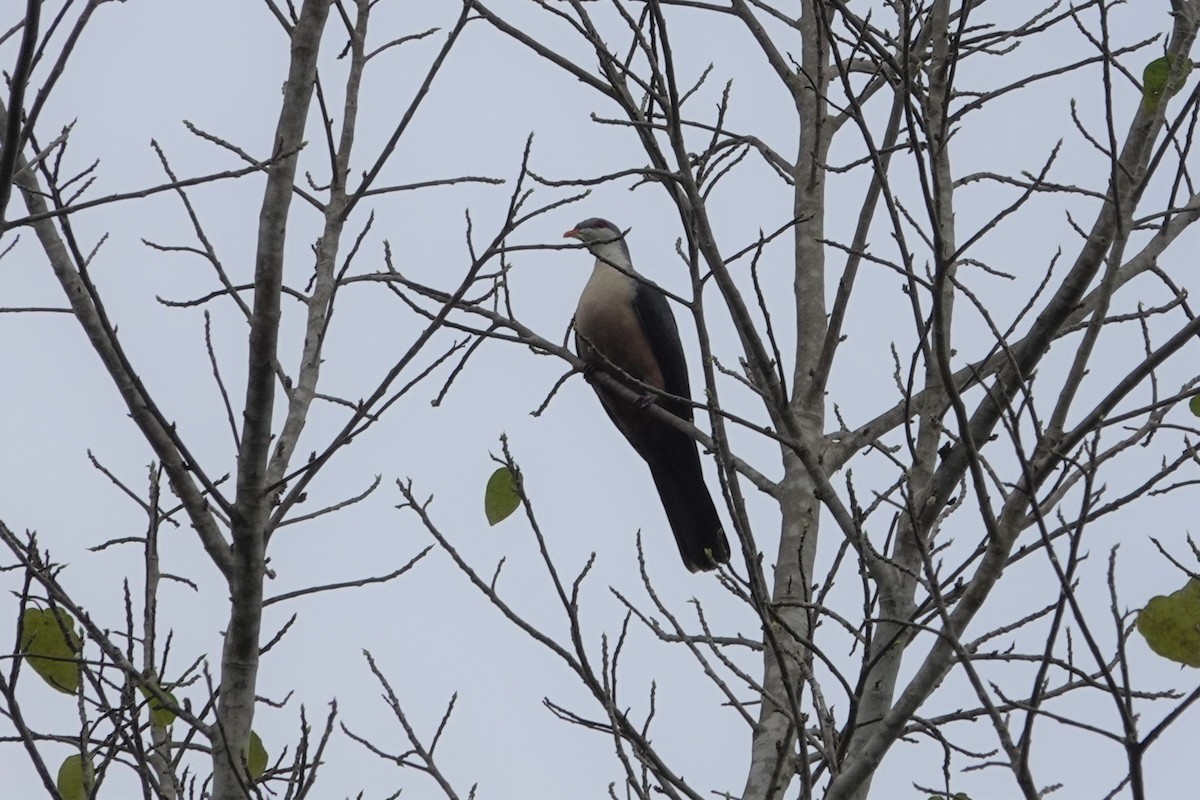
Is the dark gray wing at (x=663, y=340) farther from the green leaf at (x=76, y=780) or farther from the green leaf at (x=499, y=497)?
the green leaf at (x=76, y=780)

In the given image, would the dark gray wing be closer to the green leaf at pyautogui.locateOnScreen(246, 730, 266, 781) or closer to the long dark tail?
the long dark tail

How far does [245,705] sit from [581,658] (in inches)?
25.9

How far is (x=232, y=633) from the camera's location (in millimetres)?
2568

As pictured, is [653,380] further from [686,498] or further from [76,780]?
[76,780]

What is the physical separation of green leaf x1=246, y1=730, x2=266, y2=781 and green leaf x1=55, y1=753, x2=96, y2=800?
297mm

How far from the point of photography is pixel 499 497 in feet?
9.89

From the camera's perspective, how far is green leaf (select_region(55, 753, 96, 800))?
8.40 feet

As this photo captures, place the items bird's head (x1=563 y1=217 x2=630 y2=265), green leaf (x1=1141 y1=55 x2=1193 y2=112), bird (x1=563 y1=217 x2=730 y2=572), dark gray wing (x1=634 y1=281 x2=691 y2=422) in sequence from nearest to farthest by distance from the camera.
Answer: green leaf (x1=1141 y1=55 x2=1193 y2=112) → bird (x1=563 y1=217 x2=730 y2=572) → dark gray wing (x1=634 y1=281 x2=691 y2=422) → bird's head (x1=563 y1=217 x2=630 y2=265)

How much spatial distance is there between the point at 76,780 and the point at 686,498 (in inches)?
128

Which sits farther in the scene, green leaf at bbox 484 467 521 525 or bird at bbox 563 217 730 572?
bird at bbox 563 217 730 572

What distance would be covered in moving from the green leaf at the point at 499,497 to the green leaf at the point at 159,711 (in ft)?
2.52

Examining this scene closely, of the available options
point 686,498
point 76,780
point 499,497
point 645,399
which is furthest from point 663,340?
point 76,780

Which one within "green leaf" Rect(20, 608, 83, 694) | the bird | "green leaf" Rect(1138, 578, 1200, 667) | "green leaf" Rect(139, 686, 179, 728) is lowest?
"green leaf" Rect(1138, 578, 1200, 667)

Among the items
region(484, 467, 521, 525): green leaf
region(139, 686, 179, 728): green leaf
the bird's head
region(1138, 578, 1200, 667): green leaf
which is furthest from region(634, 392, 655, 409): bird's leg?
region(1138, 578, 1200, 667): green leaf
